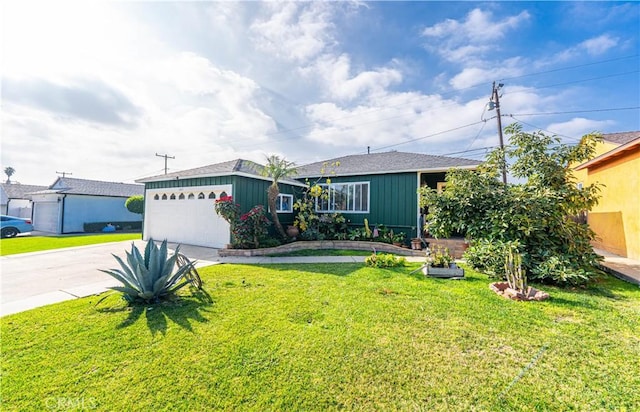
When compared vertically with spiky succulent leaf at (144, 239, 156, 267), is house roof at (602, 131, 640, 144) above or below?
above

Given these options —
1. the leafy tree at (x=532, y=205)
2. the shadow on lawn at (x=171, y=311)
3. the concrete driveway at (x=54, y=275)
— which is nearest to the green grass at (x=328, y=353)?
the shadow on lawn at (x=171, y=311)

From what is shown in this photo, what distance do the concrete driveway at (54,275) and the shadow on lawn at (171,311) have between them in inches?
44.4

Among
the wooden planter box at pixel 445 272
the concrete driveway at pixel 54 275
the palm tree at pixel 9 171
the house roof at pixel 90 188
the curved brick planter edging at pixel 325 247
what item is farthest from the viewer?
the palm tree at pixel 9 171

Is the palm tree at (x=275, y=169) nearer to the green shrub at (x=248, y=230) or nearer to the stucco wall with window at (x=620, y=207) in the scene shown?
the green shrub at (x=248, y=230)

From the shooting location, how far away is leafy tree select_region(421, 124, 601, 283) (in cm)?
546

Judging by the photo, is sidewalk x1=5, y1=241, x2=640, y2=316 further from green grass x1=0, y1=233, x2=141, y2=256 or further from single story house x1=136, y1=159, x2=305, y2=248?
green grass x1=0, y1=233, x2=141, y2=256

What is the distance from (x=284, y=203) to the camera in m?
11.2

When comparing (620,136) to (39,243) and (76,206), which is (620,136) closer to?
(39,243)

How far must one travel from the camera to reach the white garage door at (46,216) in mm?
16781

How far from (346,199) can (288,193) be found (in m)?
2.68

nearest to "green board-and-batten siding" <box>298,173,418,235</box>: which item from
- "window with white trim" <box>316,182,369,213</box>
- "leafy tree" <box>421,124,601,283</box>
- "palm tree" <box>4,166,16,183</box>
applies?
"window with white trim" <box>316,182,369,213</box>

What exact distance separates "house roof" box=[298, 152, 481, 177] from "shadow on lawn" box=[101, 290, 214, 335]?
316 inches

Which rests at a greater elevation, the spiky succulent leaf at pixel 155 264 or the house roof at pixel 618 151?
the house roof at pixel 618 151

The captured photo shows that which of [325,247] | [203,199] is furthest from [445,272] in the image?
[203,199]
